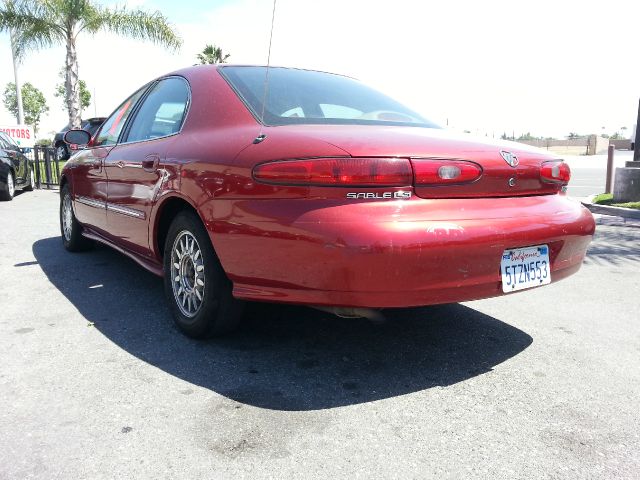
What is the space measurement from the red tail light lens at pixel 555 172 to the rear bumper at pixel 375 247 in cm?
28

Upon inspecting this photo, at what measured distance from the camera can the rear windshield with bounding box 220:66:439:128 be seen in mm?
2938

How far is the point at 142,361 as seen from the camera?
290 cm

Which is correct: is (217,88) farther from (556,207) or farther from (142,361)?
(556,207)

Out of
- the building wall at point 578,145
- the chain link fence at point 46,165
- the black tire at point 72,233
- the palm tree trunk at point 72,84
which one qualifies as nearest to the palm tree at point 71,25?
the palm tree trunk at point 72,84

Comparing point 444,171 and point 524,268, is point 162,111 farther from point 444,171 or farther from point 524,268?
point 524,268

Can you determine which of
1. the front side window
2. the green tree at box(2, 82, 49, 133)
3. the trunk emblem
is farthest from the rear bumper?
the green tree at box(2, 82, 49, 133)

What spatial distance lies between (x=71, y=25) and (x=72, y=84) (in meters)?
1.80

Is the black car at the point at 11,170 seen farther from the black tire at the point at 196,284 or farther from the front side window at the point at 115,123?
the black tire at the point at 196,284

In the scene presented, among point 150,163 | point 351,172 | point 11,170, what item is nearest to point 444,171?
point 351,172

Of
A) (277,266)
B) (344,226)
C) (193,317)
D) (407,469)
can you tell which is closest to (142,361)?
(193,317)

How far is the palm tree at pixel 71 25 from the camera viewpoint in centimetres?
1697

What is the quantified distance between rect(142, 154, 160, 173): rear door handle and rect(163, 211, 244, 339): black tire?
39 cm

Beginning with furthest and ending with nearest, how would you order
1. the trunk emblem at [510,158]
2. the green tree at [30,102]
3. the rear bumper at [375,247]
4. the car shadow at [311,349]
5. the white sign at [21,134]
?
the green tree at [30,102]
the white sign at [21,134]
the trunk emblem at [510,158]
the car shadow at [311,349]
the rear bumper at [375,247]

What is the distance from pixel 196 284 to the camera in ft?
10.2
